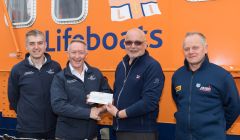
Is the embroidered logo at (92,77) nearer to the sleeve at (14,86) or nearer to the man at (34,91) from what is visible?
the man at (34,91)

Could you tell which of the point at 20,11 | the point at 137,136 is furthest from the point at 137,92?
the point at 20,11

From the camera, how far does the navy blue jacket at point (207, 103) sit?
302 cm

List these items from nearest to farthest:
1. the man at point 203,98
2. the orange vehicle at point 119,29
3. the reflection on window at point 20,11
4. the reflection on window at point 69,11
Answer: the man at point 203,98 < the orange vehicle at point 119,29 < the reflection on window at point 69,11 < the reflection on window at point 20,11

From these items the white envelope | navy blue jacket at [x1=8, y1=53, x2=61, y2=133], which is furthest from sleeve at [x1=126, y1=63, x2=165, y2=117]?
navy blue jacket at [x1=8, y1=53, x2=61, y2=133]

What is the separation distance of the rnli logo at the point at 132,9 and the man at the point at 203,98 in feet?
2.89

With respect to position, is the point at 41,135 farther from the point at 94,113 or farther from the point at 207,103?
the point at 207,103

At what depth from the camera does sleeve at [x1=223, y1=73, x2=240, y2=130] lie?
302 centimetres


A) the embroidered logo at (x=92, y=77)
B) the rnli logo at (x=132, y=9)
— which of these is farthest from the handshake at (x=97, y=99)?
the rnli logo at (x=132, y=9)

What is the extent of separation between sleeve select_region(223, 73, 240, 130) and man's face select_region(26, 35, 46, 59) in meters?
1.83

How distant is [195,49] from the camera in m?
3.06

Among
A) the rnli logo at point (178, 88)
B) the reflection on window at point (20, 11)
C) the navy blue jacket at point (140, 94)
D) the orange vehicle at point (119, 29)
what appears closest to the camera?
the rnli logo at point (178, 88)

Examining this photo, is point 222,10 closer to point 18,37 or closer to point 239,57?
point 239,57

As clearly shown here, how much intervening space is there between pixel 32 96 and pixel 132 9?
135cm

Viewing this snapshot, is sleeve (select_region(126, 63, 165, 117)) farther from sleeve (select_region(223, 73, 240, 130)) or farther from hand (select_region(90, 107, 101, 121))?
sleeve (select_region(223, 73, 240, 130))
